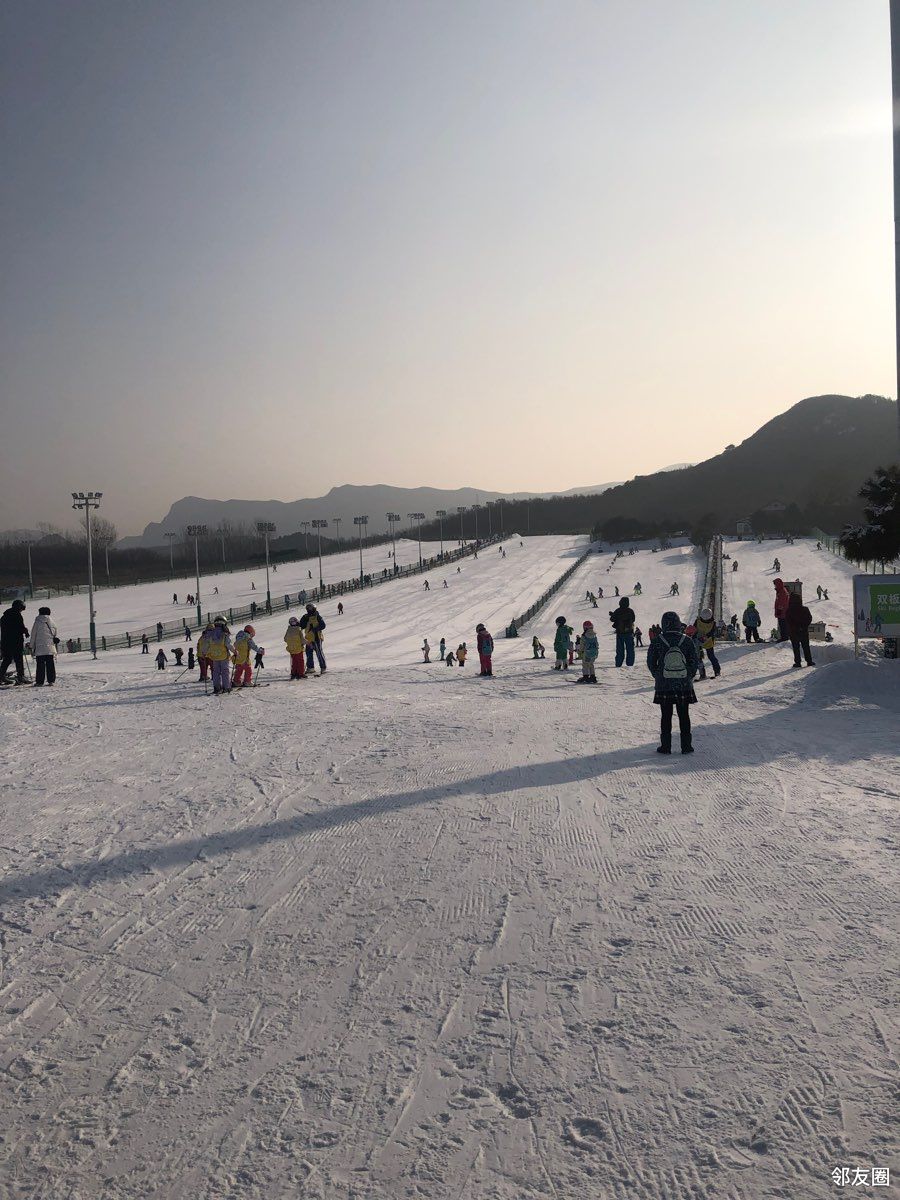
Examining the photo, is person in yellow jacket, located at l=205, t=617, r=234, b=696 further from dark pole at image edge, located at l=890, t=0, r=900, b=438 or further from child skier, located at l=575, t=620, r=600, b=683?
dark pole at image edge, located at l=890, t=0, r=900, b=438

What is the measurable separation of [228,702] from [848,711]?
880 centimetres

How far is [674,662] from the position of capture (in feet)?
25.5

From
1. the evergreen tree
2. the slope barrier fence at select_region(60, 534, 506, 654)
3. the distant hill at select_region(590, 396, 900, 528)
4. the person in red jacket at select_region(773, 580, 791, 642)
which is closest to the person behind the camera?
the person in red jacket at select_region(773, 580, 791, 642)

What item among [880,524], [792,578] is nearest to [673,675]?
[880,524]

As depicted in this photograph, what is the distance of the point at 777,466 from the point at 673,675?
596 ft

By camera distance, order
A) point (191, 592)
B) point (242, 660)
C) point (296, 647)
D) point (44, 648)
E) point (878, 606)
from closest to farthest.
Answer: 1. point (878, 606)
2. point (242, 660)
3. point (44, 648)
4. point (296, 647)
5. point (191, 592)

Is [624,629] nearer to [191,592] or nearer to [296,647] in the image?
[296,647]

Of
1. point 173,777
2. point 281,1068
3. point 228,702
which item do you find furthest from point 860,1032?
point 228,702

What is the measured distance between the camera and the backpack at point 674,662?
7.70 metres

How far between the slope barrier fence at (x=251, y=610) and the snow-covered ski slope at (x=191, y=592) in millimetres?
2159

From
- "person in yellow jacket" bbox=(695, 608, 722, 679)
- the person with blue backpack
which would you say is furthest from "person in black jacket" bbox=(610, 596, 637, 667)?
the person with blue backpack

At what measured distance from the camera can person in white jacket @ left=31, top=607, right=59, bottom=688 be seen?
1352 cm

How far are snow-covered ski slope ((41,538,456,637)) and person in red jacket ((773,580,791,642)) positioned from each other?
41538mm

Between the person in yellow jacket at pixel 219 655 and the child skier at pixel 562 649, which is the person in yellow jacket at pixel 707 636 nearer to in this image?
the child skier at pixel 562 649
